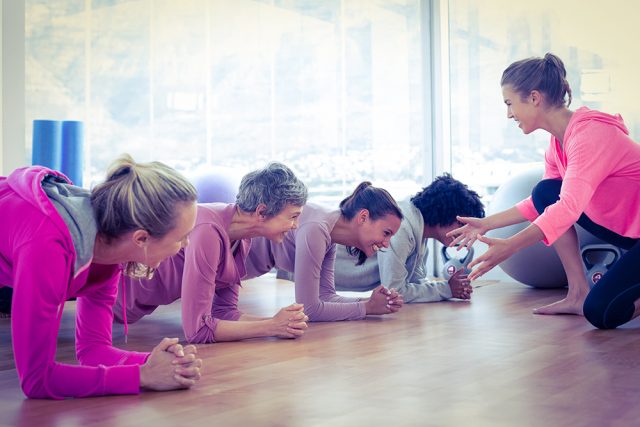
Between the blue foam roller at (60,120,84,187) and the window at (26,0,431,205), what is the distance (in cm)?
79

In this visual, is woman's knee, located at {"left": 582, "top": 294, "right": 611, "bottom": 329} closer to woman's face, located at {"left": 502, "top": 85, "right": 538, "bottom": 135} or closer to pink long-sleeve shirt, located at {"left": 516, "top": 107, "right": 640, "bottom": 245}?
pink long-sleeve shirt, located at {"left": 516, "top": 107, "right": 640, "bottom": 245}

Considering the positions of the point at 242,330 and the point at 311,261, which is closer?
the point at 242,330

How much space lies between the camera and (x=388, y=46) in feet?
19.4

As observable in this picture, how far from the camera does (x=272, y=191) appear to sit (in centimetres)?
285

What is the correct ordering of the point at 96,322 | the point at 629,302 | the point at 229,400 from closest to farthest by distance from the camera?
the point at 229,400 < the point at 96,322 < the point at 629,302

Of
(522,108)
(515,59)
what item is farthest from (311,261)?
(515,59)

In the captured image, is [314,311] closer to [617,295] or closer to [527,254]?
[617,295]

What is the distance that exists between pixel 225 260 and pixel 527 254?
7.17 ft

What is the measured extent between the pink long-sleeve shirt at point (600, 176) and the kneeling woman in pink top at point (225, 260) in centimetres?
91

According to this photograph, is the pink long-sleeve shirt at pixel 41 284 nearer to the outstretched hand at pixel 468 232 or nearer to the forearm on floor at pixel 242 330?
the forearm on floor at pixel 242 330

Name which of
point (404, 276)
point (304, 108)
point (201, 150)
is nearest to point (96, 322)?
point (404, 276)

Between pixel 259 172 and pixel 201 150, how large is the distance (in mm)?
2696

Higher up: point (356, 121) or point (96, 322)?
point (356, 121)

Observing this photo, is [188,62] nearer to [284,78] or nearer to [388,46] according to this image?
[284,78]
